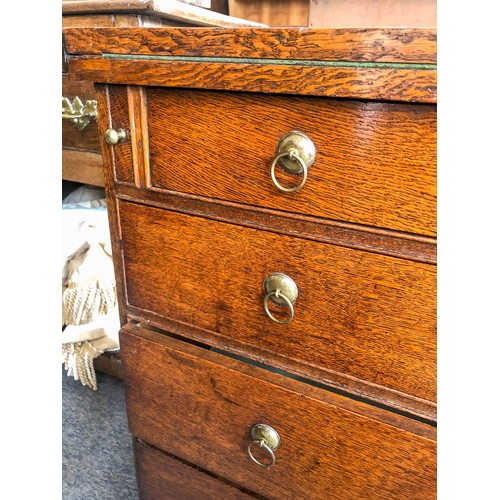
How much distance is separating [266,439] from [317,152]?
1.15 ft

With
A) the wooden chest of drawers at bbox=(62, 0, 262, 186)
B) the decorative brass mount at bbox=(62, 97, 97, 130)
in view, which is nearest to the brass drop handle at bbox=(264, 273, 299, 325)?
the wooden chest of drawers at bbox=(62, 0, 262, 186)

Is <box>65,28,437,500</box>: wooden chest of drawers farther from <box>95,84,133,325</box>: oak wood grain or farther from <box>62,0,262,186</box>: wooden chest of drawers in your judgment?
<box>62,0,262,186</box>: wooden chest of drawers

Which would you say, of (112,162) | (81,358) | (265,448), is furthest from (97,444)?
(112,162)

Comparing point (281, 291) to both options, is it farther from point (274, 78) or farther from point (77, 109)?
point (77, 109)

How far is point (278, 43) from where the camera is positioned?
380 millimetres

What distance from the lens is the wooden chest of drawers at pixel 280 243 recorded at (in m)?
0.38

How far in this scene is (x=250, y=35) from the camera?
1.27ft

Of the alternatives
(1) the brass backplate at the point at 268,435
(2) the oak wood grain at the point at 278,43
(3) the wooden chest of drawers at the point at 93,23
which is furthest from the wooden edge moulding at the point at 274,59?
(1) the brass backplate at the point at 268,435

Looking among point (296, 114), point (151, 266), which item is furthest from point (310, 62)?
point (151, 266)

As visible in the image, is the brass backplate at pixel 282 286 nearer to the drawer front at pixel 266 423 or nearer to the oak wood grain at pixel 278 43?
the drawer front at pixel 266 423
